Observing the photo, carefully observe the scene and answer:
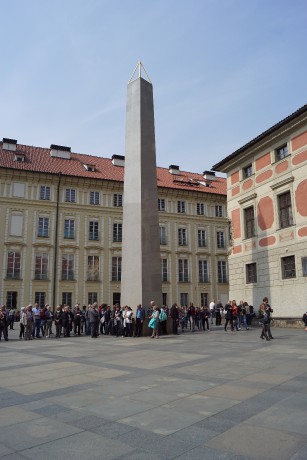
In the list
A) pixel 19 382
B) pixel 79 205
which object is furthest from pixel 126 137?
pixel 79 205

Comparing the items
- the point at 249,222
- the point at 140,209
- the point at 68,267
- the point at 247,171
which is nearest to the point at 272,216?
the point at 249,222

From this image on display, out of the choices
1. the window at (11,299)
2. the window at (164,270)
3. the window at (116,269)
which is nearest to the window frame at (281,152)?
the window at (164,270)

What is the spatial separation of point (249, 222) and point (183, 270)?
19.4 meters

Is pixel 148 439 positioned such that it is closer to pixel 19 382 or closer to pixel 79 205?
pixel 19 382

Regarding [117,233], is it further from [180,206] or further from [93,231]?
[180,206]

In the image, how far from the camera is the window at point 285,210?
21797mm

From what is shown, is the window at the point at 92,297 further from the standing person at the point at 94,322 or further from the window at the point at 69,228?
the standing person at the point at 94,322

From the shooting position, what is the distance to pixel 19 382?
726 centimetres

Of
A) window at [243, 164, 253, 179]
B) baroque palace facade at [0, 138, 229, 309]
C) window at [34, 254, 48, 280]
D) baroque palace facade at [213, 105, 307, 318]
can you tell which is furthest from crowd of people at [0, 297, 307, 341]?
baroque palace facade at [0, 138, 229, 309]

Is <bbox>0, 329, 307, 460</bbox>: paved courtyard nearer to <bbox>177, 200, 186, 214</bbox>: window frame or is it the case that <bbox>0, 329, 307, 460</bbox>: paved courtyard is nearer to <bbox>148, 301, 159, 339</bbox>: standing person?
<bbox>148, 301, 159, 339</bbox>: standing person

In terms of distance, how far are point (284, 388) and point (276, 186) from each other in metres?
17.9

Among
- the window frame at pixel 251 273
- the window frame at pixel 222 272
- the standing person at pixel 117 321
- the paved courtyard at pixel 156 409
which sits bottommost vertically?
the paved courtyard at pixel 156 409

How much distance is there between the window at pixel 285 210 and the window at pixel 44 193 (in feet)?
81.0

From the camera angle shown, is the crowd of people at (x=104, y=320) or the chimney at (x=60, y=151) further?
the chimney at (x=60, y=151)
